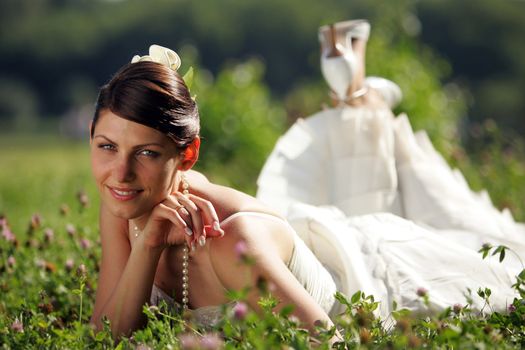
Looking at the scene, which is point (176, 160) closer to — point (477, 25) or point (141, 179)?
point (141, 179)

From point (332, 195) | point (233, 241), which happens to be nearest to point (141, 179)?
point (233, 241)

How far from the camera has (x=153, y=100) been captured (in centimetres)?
225

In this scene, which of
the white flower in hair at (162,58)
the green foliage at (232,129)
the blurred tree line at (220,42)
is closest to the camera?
the white flower in hair at (162,58)

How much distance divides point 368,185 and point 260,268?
151 cm

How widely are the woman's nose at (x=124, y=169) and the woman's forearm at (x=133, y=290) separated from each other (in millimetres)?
222

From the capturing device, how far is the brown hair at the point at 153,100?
2.25 meters

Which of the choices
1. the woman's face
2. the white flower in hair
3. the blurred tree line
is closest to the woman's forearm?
the woman's face

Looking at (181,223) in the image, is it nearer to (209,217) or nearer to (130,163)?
(209,217)

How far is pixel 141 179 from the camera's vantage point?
230cm

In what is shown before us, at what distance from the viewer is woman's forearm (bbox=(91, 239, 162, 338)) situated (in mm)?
2381

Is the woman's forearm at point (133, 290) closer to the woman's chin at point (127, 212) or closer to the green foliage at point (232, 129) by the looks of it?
the woman's chin at point (127, 212)

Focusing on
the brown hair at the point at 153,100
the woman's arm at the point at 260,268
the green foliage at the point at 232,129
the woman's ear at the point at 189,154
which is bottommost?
the green foliage at the point at 232,129

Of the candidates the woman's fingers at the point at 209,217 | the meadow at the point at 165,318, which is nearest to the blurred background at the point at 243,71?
the meadow at the point at 165,318

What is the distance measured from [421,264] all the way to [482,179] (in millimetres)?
3216
